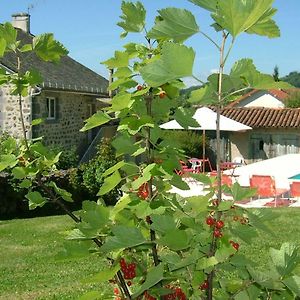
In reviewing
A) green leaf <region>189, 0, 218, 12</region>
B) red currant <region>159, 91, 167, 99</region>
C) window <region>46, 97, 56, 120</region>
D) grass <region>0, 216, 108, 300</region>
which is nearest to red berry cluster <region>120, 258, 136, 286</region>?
red currant <region>159, 91, 167, 99</region>

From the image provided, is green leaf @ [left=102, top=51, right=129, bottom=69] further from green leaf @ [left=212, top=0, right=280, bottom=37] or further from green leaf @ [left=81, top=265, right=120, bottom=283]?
green leaf @ [left=81, top=265, right=120, bottom=283]

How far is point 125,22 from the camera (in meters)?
2.18

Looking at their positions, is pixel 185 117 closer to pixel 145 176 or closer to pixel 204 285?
pixel 145 176

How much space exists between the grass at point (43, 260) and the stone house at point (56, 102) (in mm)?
7019

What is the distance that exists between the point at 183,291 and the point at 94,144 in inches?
906

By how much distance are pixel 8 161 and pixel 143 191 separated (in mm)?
616

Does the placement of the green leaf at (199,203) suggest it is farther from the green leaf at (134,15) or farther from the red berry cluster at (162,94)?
the green leaf at (134,15)

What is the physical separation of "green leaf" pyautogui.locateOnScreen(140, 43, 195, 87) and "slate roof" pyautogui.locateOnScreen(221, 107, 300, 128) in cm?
2784

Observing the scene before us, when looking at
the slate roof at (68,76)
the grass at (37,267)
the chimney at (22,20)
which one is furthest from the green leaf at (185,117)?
the chimney at (22,20)

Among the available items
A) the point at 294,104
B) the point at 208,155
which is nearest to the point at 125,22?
the point at 208,155

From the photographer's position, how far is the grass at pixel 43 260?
7893 millimetres

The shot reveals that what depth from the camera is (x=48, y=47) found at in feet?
7.79

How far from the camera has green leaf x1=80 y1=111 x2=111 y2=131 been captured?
7.18 feet

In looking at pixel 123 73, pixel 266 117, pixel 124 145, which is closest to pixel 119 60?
pixel 123 73
